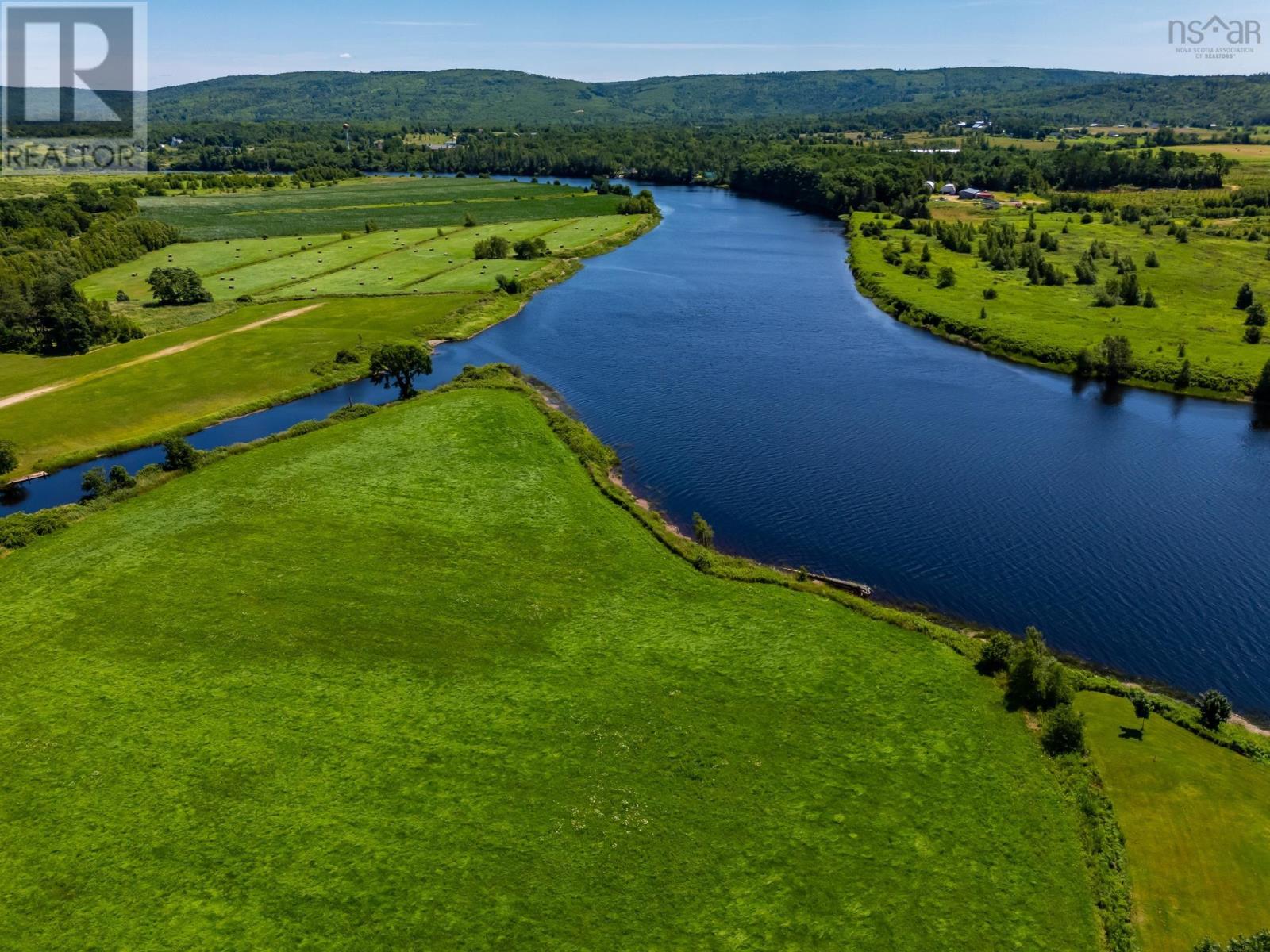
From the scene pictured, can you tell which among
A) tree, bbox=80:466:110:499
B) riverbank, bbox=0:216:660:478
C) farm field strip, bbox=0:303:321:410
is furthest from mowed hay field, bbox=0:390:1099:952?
farm field strip, bbox=0:303:321:410

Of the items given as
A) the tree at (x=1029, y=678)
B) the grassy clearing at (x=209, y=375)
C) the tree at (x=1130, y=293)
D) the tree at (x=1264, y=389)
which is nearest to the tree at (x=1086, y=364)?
the tree at (x=1264, y=389)

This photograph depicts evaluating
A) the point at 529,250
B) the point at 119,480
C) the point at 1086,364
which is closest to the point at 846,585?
the point at 119,480

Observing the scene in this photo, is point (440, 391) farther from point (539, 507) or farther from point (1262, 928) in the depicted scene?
point (1262, 928)

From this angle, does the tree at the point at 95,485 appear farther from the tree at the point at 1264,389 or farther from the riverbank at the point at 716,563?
the tree at the point at 1264,389

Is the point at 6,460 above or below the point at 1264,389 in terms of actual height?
below

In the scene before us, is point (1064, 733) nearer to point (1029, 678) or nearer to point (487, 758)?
point (1029, 678)

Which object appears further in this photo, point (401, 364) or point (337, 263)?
point (337, 263)
